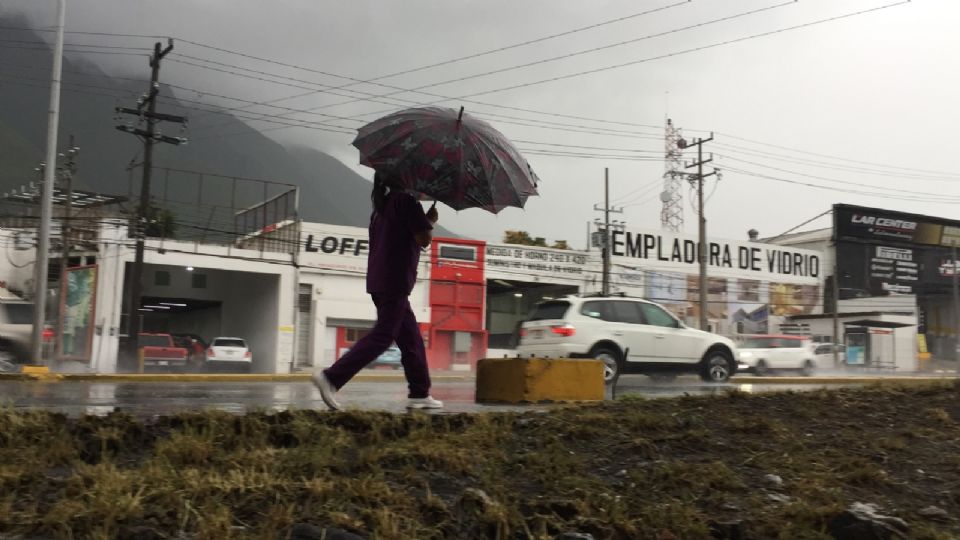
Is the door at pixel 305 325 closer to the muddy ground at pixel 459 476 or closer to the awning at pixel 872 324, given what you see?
the awning at pixel 872 324

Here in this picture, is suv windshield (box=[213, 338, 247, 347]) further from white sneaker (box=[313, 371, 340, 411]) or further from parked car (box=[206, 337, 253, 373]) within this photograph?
white sneaker (box=[313, 371, 340, 411])

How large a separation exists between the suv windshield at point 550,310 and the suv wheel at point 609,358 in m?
0.91

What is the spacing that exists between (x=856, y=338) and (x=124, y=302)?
1338 inches

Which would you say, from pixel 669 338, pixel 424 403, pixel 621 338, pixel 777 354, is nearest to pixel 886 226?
pixel 777 354

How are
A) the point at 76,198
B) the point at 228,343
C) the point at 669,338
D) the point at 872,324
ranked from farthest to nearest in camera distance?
the point at 872,324, the point at 76,198, the point at 228,343, the point at 669,338

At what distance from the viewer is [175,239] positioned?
30.2 metres

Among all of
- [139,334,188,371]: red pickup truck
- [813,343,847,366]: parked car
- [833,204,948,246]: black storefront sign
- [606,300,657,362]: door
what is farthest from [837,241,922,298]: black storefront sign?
[606,300,657,362]: door

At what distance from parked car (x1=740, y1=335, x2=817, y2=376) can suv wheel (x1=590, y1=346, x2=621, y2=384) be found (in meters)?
16.7

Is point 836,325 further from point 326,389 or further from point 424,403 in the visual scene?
point 326,389

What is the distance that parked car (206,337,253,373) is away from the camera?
28.8 meters

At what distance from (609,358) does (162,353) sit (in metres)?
19.0

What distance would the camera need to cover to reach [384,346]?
527cm

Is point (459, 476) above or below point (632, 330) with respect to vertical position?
below

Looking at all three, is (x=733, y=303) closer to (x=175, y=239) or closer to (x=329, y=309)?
(x=329, y=309)
